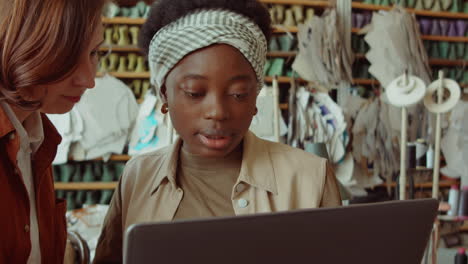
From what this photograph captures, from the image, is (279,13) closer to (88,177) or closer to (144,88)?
(144,88)

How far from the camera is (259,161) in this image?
90 cm

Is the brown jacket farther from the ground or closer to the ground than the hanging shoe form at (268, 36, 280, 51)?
closer to the ground

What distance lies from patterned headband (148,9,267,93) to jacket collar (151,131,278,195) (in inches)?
5.3

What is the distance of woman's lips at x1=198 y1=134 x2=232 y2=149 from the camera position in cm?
81

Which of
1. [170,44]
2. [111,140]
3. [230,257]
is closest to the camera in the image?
[230,257]

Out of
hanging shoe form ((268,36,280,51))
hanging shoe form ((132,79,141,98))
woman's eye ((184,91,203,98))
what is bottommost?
hanging shoe form ((132,79,141,98))

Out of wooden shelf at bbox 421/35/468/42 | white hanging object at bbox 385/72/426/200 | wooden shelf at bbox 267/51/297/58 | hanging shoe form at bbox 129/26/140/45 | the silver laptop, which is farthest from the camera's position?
wooden shelf at bbox 421/35/468/42

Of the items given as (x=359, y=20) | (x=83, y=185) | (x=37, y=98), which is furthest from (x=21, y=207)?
(x=359, y=20)

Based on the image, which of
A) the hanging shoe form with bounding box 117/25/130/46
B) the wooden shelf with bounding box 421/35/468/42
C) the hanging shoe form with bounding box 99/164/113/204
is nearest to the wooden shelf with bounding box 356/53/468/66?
the wooden shelf with bounding box 421/35/468/42

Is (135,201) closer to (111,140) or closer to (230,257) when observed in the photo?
(230,257)

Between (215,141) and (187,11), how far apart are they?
0.26 m

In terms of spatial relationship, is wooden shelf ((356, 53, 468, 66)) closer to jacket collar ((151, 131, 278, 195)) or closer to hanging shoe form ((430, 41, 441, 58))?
hanging shoe form ((430, 41, 441, 58))

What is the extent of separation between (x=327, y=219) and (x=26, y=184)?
62cm

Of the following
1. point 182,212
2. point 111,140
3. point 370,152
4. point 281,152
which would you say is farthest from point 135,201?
point 370,152
